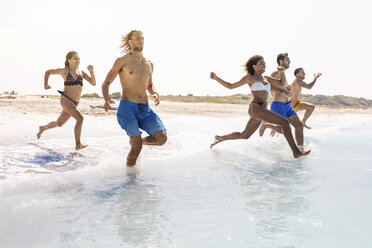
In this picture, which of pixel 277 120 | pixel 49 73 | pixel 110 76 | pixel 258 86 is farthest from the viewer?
pixel 49 73

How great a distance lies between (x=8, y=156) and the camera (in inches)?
257

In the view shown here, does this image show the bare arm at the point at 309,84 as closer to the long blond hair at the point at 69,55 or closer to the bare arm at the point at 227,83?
the bare arm at the point at 227,83

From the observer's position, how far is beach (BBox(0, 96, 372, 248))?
10.8ft

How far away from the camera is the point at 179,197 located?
14.9ft

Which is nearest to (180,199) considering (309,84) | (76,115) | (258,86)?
(258,86)

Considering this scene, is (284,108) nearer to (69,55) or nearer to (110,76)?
(110,76)

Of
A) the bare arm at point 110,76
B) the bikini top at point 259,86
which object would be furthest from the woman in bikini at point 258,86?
the bare arm at point 110,76

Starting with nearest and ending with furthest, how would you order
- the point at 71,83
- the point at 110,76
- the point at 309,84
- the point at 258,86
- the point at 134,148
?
1. the point at 110,76
2. the point at 134,148
3. the point at 258,86
4. the point at 71,83
5. the point at 309,84

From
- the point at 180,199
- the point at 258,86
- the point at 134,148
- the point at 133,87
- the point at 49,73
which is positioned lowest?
the point at 180,199

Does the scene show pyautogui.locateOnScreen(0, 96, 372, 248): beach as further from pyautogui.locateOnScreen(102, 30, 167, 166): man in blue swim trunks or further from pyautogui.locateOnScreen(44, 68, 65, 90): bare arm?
pyautogui.locateOnScreen(44, 68, 65, 90): bare arm

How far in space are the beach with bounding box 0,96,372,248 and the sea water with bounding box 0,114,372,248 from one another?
1 centimetres

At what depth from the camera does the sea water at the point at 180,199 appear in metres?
3.30

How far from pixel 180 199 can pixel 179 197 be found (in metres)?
0.08

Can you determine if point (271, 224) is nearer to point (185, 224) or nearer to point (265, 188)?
point (185, 224)
